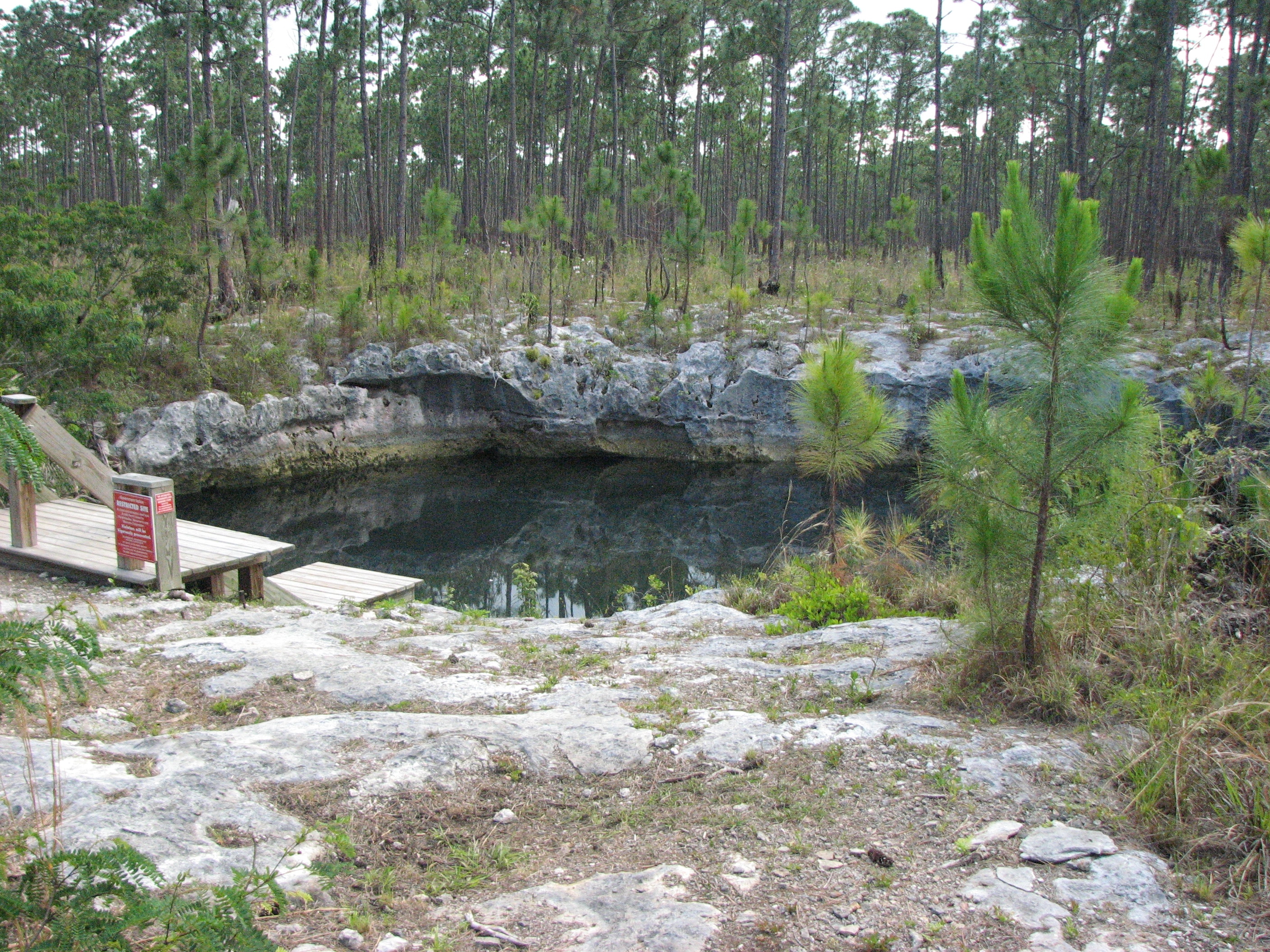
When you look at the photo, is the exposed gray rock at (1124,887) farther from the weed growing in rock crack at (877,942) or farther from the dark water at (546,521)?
the dark water at (546,521)

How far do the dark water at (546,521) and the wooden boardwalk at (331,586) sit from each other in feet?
3.62

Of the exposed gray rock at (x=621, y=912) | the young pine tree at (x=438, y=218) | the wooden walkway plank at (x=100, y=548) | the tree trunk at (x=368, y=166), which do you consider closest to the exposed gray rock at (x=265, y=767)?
the exposed gray rock at (x=621, y=912)

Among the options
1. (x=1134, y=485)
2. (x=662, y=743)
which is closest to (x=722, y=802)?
(x=662, y=743)

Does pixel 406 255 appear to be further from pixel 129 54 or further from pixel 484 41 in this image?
pixel 129 54

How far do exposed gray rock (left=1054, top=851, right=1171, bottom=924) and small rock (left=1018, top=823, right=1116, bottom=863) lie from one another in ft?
0.12

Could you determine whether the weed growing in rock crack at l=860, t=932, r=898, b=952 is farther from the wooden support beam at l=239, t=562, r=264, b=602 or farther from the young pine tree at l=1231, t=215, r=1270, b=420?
the young pine tree at l=1231, t=215, r=1270, b=420

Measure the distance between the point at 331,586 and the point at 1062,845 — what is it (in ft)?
22.1

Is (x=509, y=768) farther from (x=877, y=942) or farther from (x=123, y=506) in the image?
(x=123, y=506)

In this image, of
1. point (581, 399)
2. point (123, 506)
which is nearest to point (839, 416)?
point (123, 506)

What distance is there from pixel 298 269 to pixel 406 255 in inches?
152

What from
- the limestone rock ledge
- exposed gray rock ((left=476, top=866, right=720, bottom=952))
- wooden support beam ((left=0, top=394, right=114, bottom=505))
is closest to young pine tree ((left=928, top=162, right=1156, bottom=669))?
A: exposed gray rock ((left=476, top=866, right=720, bottom=952))

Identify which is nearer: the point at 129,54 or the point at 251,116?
the point at 129,54

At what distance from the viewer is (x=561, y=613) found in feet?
30.3

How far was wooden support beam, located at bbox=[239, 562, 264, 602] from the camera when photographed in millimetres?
6891
